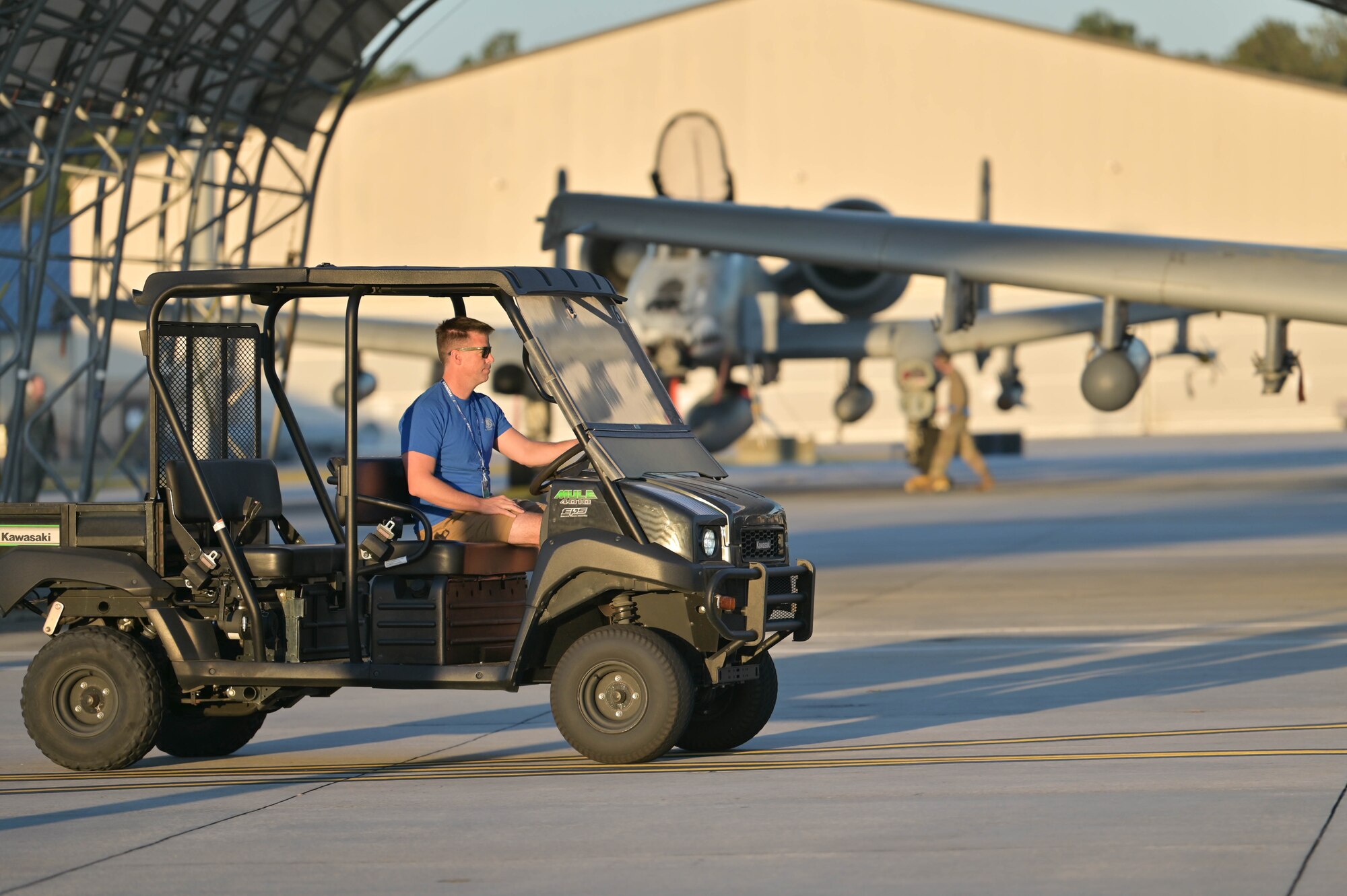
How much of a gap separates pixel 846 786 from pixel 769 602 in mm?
940

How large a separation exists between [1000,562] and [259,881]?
14.2m

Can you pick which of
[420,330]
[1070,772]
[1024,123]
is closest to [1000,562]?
[1070,772]

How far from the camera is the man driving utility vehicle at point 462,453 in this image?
8.09m

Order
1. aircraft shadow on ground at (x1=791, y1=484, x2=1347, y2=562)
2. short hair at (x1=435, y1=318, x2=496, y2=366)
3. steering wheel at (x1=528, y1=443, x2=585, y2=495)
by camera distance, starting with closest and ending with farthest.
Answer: steering wheel at (x1=528, y1=443, x2=585, y2=495) → short hair at (x1=435, y1=318, x2=496, y2=366) → aircraft shadow on ground at (x1=791, y1=484, x2=1347, y2=562)

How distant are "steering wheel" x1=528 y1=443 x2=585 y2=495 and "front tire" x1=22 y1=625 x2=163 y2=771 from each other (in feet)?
6.24

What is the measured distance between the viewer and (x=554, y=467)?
805 cm

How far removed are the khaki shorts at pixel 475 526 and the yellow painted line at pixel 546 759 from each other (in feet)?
3.36

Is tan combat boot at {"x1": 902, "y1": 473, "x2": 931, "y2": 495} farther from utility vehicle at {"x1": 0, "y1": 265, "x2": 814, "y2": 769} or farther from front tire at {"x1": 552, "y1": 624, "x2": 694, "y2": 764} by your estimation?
front tire at {"x1": 552, "y1": 624, "x2": 694, "y2": 764}

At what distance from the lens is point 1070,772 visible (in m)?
7.44

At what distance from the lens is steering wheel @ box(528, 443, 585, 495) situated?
7.93m

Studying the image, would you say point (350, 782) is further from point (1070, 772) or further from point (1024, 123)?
point (1024, 123)

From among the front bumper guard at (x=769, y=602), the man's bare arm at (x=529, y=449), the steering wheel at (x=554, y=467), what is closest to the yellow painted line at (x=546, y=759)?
the front bumper guard at (x=769, y=602)

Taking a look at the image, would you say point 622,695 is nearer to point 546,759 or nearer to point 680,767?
point 680,767

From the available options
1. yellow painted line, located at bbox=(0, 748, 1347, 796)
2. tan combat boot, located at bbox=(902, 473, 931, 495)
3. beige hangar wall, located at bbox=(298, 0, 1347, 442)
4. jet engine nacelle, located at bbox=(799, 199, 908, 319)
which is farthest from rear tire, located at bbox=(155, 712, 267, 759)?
beige hangar wall, located at bbox=(298, 0, 1347, 442)
